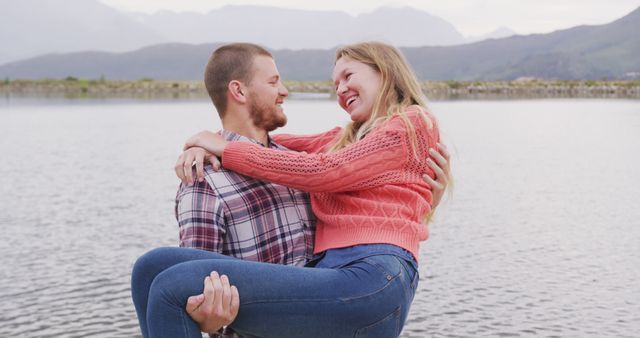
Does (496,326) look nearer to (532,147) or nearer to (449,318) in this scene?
(449,318)

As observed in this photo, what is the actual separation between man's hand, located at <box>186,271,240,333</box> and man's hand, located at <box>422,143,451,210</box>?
1.29 metres

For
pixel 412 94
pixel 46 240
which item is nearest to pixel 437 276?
pixel 46 240

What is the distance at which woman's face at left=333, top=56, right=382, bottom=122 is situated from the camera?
4398 millimetres

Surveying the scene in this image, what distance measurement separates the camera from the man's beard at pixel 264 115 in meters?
4.41

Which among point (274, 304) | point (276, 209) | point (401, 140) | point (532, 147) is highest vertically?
point (401, 140)

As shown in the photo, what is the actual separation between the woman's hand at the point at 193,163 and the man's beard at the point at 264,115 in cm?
39

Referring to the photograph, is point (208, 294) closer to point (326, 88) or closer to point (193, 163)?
point (193, 163)

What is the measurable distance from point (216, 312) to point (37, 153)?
31.3 m

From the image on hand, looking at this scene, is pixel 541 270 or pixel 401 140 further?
pixel 541 270

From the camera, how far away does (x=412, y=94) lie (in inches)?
171

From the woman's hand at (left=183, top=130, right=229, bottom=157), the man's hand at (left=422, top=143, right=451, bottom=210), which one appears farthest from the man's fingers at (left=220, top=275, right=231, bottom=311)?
the man's hand at (left=422, top=143, right=451, bottom=210)

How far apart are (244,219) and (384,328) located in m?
0.89

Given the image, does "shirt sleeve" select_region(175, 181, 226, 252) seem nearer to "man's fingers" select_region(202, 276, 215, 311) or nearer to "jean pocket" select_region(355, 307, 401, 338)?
"man's fingers" select_region(202, 276, 215, 311)

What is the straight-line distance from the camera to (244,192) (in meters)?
4.13
